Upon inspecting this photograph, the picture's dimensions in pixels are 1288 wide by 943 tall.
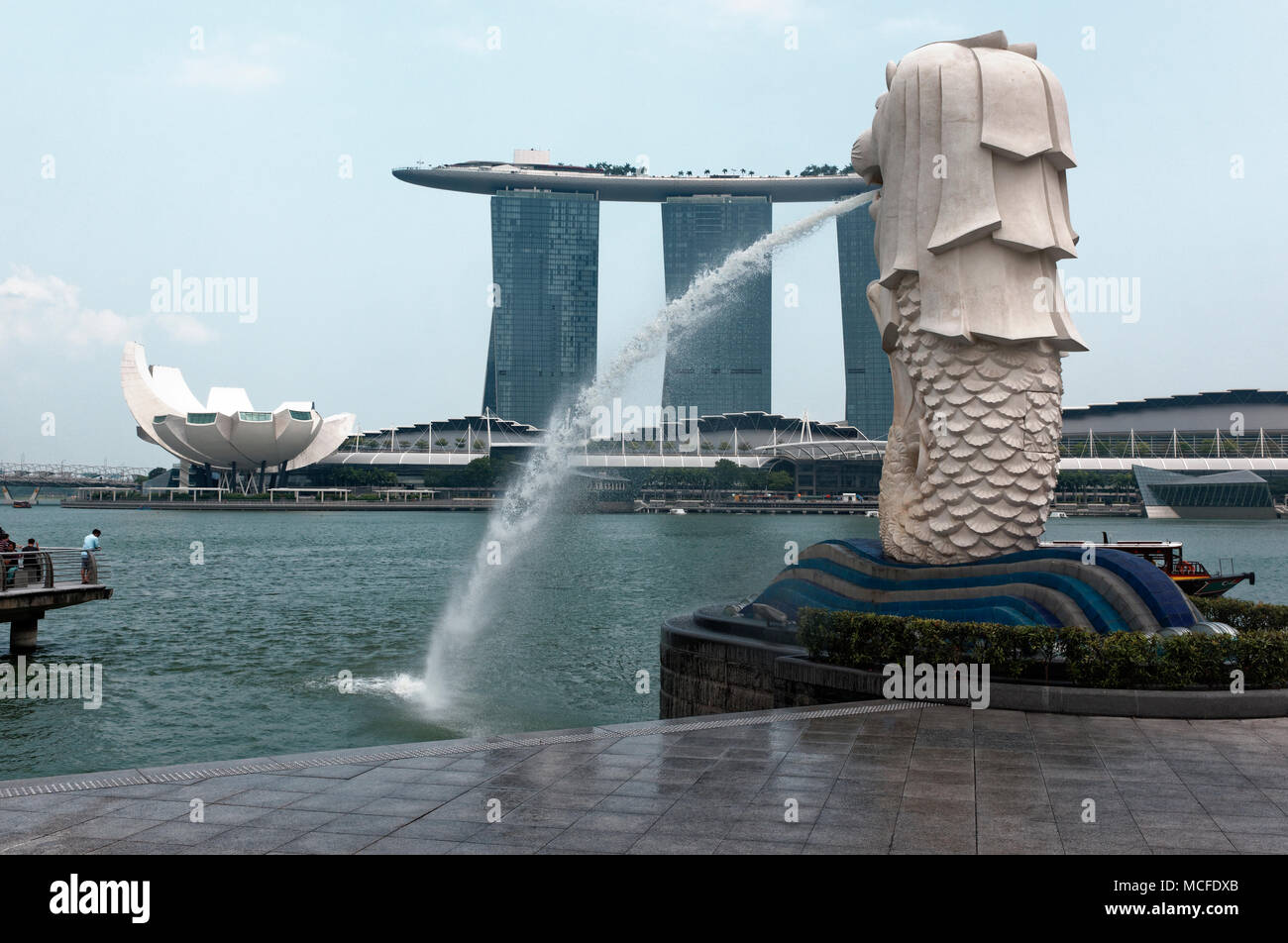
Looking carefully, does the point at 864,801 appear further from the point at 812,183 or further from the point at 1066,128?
the point at 812,183

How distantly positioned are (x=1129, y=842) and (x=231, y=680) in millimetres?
16492

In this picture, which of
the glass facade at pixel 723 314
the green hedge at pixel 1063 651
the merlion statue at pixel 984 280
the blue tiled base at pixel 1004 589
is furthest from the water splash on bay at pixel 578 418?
the glass facade at pixel 723 314

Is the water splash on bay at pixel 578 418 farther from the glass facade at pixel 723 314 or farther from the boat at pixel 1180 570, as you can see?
the glass facade at pixel 723 314

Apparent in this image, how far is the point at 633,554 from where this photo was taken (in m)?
48.7

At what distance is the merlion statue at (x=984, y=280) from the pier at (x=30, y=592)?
16.3 m

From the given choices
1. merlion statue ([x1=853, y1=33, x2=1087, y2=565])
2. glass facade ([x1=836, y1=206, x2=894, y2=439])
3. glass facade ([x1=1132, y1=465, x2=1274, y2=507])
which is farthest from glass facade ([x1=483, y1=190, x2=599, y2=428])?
merlion statue ([x1=853, y1=33, x2=1087, y2=565])

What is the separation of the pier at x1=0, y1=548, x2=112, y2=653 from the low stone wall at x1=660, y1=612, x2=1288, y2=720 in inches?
522

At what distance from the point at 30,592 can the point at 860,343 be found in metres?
147

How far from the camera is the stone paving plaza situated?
6.17 meters

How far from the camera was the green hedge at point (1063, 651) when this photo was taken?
32.2 ft

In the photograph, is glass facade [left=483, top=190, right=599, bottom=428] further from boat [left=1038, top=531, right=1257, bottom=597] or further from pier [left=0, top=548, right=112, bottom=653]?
pier [left=0, top=548, right=112, bottom=653]

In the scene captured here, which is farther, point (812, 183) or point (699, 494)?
point (812, 183)

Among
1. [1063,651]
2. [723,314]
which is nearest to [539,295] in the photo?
[723,314]
